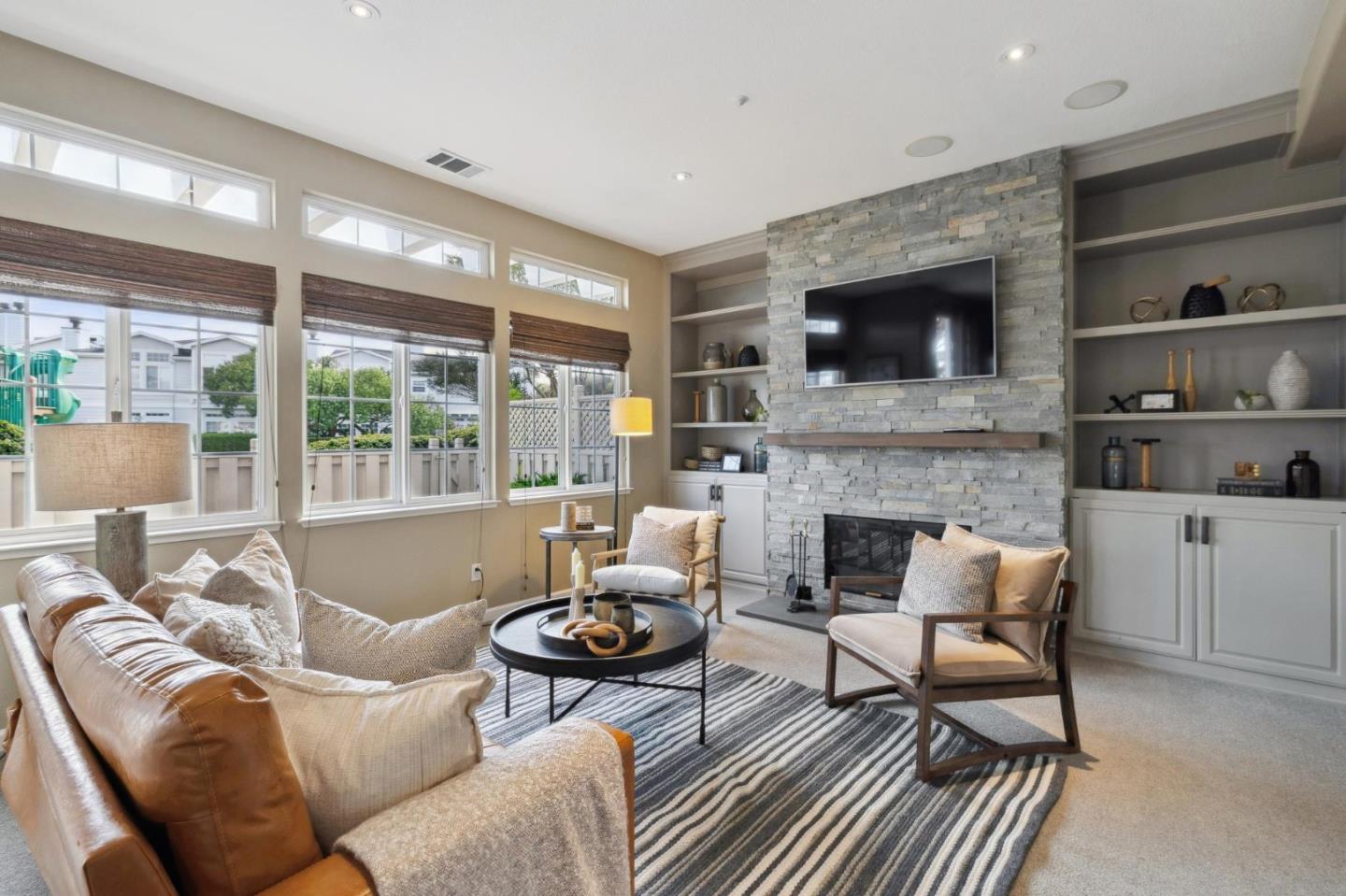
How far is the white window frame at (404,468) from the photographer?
3.33 meters

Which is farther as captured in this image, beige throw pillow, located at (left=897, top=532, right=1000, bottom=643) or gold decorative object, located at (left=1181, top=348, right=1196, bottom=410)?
gold decorative object, located at (left=1181, top=348, right=1196, bottom=410)

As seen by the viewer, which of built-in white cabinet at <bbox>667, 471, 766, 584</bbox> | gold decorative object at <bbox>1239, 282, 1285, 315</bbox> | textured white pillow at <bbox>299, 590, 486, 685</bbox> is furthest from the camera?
built-in white cabinet at <bbox>667, 471, 766, 584</bbox>

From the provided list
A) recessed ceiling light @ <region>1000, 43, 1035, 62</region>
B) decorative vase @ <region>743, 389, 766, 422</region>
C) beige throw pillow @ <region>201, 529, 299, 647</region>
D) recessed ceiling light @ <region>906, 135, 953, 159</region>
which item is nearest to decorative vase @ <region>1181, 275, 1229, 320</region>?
recessed ceiling light @ <region>906, 135, 953, 159</region>

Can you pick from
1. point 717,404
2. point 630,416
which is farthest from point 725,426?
point 630,416

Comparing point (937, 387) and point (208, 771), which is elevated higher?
point (937, 387)

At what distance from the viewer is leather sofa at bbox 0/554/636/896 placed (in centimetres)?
76

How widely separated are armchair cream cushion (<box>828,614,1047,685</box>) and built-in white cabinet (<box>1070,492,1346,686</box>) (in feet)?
4.90

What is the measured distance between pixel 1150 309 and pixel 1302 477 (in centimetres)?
113

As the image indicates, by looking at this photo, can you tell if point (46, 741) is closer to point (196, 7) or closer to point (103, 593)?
point (103, 593)

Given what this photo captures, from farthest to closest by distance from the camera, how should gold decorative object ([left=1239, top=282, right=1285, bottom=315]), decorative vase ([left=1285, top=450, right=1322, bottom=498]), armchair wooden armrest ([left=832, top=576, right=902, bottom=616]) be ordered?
1. gold decorative object ([left=1239, top=282, right=1285, bottom=315])
2. decorative vase ([left=1285, top=450, right=1322, bottom=498])
3. armchair wooden armrest ([left=832, top=576, right=902, bottom=616])

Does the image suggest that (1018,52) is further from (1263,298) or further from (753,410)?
(753,410)

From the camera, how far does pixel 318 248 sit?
3.33 m

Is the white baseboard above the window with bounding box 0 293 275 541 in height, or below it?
below

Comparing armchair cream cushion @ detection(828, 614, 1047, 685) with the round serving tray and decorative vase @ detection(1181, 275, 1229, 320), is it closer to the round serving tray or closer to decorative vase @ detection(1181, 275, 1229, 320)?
the round serving tray
